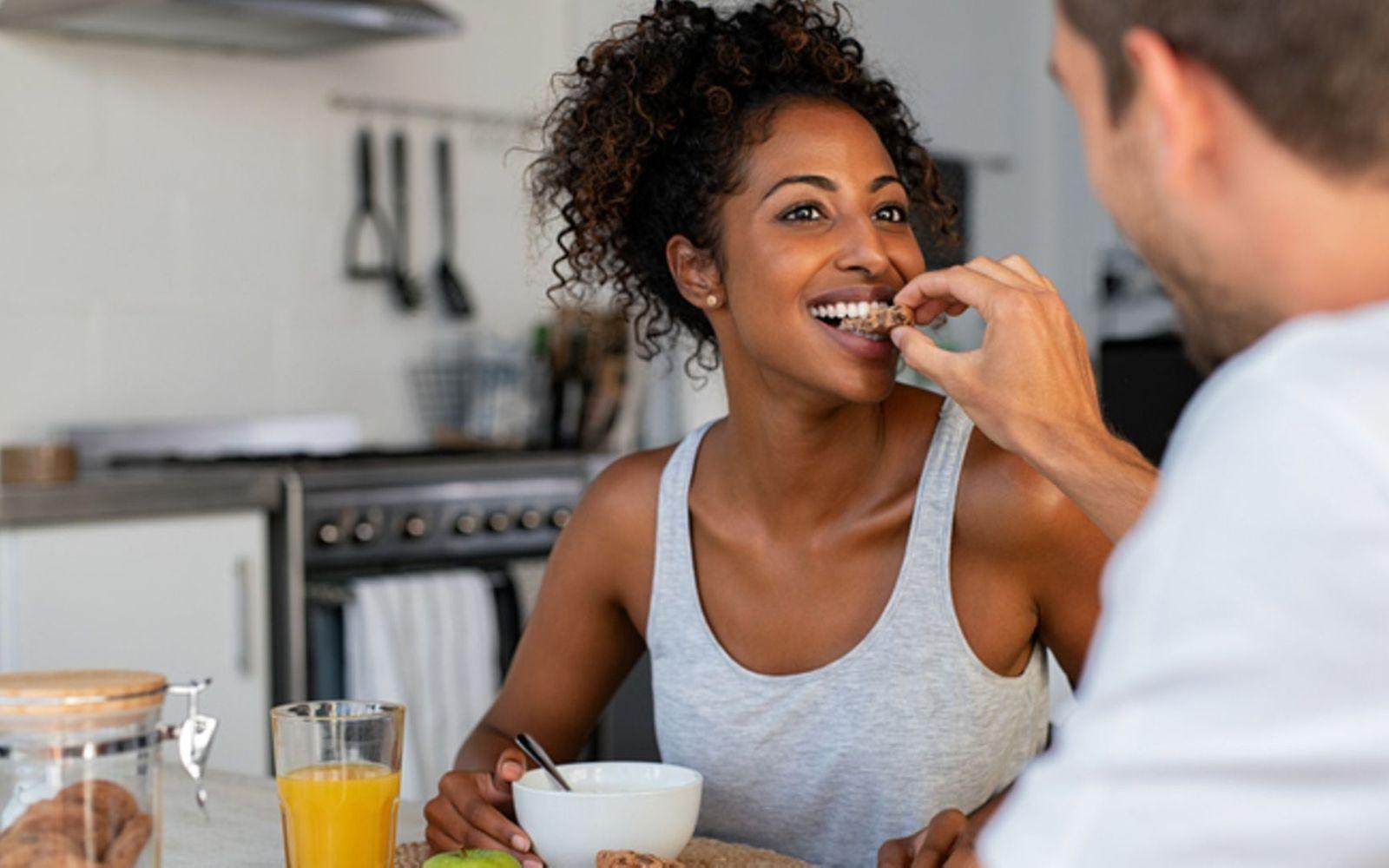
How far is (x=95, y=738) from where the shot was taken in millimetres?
1006

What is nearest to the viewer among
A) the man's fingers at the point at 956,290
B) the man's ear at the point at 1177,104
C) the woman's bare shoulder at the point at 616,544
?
the man's ear at the point at 1177,104

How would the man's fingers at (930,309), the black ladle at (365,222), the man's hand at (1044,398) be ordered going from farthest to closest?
the black ladle at (365,222)
the man's fingers at (930,309)
the man's hand at (1044,398)

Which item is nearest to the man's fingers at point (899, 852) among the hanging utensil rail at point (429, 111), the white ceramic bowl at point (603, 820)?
the white ceramic bowl at point (603, 820)

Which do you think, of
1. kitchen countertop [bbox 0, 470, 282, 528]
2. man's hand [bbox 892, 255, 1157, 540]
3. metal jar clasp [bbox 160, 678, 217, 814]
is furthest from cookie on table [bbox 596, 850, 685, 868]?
kitchen countertop [bbox 0, 470, 282, 528]

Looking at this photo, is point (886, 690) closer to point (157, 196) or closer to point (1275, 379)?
point (1275, 379)

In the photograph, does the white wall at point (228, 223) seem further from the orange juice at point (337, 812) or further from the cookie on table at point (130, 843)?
the cookie on table at point (130, 843)

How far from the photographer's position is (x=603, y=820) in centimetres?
123

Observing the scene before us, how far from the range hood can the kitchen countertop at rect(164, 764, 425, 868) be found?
2.09 metres

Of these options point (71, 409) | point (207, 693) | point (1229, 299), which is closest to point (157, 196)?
point (71, 409)

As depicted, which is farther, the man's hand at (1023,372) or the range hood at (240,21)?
the range hood at (240,21)

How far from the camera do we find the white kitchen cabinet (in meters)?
2.87

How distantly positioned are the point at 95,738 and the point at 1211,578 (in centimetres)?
66

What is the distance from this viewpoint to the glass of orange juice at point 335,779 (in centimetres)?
120

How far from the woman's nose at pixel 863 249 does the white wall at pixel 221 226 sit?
7.40 feet
